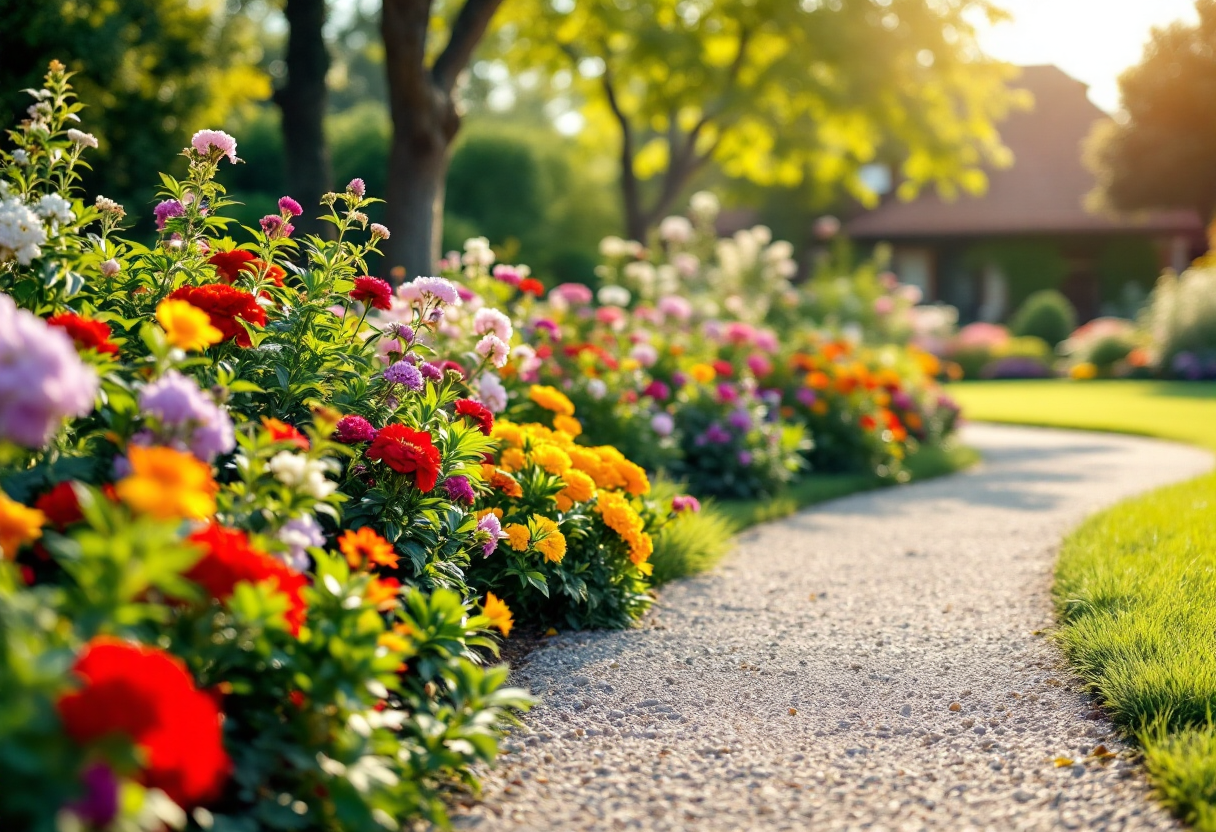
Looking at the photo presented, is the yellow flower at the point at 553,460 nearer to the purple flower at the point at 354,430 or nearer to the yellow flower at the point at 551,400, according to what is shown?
the yellow flower at the point at 551,400

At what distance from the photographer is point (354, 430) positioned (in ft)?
10.5

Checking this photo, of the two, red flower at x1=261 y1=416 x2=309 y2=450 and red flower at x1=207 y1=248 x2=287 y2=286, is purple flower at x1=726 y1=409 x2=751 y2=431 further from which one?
red flower at x1=261 y1=416 x2=309 y2=450

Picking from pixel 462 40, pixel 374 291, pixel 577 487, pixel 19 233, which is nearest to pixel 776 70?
pixel 462 40

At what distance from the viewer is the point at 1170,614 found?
4.06 metres

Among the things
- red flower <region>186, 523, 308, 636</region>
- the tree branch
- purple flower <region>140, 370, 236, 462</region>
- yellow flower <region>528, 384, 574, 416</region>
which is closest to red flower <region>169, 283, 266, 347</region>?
purple flower <region>140, 370, 236, 462</region>

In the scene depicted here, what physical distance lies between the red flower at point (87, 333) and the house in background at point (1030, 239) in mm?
28556

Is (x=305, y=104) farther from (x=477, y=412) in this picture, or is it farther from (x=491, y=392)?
(x=477, y=412)

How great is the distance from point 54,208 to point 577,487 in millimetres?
2046

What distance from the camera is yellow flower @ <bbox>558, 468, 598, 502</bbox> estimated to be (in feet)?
13.8

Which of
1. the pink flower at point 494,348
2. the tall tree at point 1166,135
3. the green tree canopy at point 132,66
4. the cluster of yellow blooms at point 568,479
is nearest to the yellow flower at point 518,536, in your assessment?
the cluster of yellow blooms at point 568,479

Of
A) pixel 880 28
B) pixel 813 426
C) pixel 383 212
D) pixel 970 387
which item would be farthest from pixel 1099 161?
pixel 383 212

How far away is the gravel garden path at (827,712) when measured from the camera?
2.88 meters

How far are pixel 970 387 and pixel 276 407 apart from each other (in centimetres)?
1860

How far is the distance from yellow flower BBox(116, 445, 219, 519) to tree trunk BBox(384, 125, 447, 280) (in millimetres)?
6028
